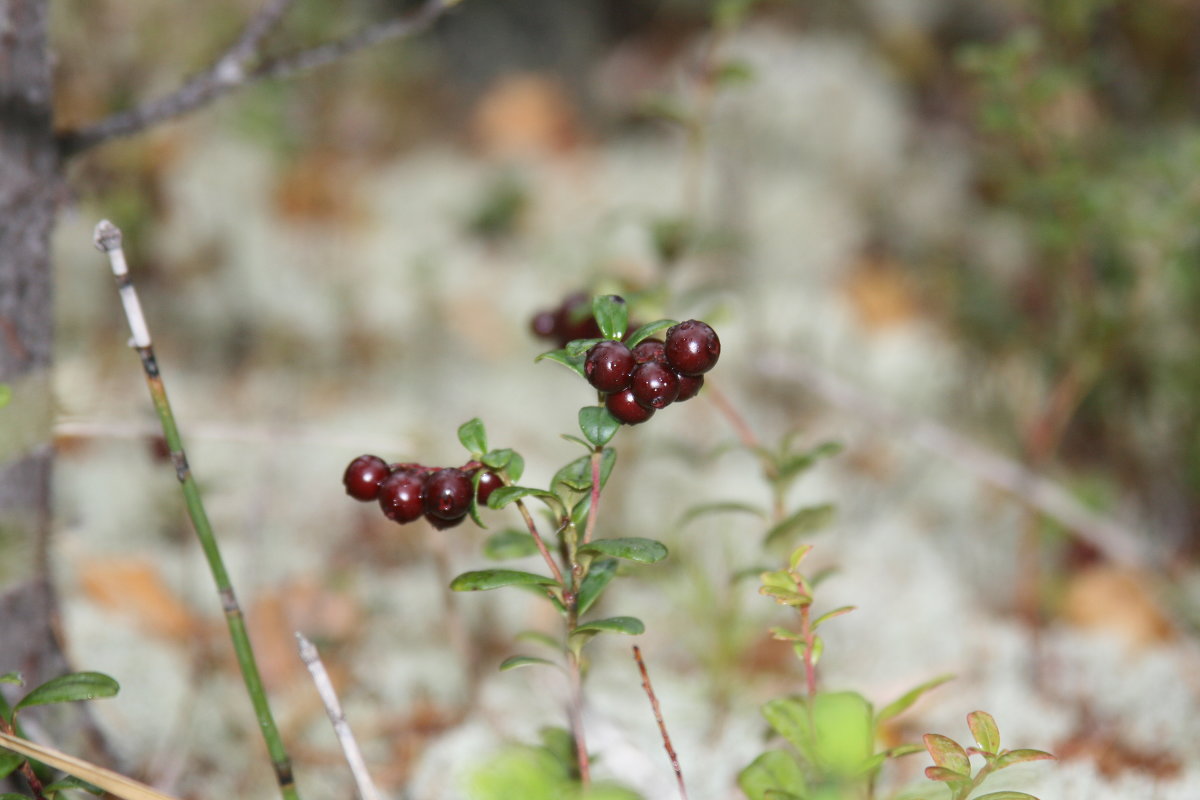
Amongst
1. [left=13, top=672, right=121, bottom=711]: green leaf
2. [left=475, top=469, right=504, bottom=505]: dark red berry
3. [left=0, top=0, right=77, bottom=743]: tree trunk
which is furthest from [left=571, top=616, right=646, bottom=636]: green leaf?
[left=0, top=0, right=77, bottom=743]: tree trunk

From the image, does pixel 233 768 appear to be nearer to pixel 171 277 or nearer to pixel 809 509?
pixel 809 509

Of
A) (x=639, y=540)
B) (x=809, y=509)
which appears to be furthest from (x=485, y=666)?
(x=639, y=540)

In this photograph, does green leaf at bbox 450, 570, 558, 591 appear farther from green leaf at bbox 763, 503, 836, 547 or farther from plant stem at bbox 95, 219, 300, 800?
green leaf at bbox 763, 503, 836, 547

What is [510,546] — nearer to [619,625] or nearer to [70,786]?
[619,625]

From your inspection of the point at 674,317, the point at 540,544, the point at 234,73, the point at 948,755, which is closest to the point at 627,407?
the point at 540,544

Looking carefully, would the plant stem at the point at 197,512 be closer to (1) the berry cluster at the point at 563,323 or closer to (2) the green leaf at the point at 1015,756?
(1) the berry cluster at the point at 563,323

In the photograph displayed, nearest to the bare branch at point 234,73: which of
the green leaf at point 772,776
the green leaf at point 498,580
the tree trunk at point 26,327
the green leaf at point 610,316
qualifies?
the tree trunk at point 26,327
